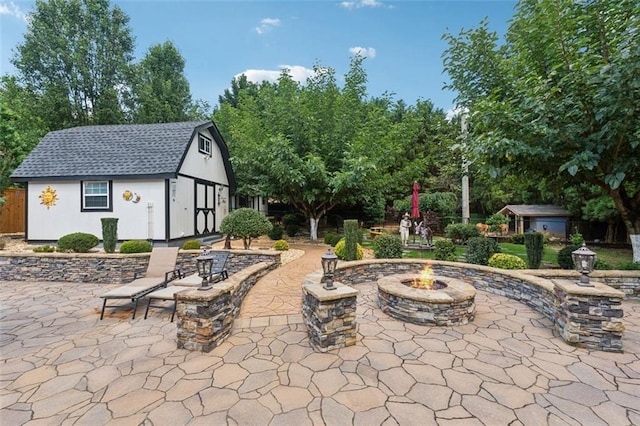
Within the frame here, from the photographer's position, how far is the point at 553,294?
4.30 m

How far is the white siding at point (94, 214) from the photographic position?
1043cm

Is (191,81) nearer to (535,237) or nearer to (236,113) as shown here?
(236,113)

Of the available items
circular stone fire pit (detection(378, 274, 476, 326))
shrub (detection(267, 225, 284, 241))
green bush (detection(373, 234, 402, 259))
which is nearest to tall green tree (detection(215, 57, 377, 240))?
shrub (detection(267, 225, 284, 241))

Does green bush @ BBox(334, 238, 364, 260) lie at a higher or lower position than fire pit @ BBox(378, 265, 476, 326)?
higher

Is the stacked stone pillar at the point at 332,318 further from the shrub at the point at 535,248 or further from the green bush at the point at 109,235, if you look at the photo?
the green bush at the point at 109,235

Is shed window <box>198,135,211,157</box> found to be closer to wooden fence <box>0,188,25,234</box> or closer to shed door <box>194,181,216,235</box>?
shed door <box>194,181,216,235</box>

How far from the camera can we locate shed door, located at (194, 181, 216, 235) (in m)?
12.5

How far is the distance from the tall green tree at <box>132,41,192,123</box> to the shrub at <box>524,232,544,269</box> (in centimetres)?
2243

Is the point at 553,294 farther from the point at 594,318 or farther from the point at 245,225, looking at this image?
the point at 245,225

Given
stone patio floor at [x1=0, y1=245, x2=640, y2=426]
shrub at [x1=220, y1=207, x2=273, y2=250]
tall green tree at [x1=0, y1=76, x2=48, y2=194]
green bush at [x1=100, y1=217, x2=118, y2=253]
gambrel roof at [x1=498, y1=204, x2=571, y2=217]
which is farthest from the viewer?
gambrel roof at [x1=498, y1=204, x2=571, y2=217]

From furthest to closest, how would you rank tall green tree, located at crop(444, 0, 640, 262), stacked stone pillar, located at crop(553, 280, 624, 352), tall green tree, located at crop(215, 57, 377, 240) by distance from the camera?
tall green tree, located at crop(215, 57, 377, 240) < tall green tree, located at crop(444, 0, 640, 262) < stacked stone pillar, located at crop(553, 280, 624, 352)

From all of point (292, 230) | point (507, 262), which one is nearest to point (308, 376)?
point (507, 262)

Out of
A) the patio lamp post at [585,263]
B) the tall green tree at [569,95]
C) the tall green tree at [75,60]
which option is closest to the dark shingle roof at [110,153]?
the tall green tree at [75,60]

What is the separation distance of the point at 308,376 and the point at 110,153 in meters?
12.4
